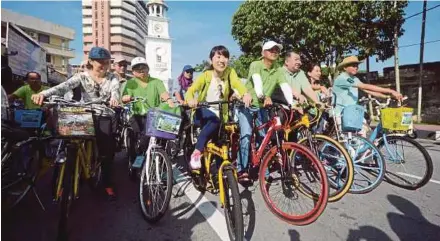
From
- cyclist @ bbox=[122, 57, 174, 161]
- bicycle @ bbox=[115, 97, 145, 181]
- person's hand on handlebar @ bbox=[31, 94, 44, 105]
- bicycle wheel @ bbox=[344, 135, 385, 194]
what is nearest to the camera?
person's hand on handlebar @ bbox=[31, 94, 44, 105]

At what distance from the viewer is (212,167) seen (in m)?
3.34

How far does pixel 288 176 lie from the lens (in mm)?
3264

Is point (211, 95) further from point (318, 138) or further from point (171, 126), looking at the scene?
point (318, 138)

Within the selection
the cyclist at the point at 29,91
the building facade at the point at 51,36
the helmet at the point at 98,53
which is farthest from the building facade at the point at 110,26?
the helmet at the point at 98,53

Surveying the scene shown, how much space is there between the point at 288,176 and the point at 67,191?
2.15 m

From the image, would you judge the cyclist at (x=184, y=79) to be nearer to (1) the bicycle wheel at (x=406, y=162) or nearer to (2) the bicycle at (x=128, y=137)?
(2) the bicycle at (x=128, y=137)

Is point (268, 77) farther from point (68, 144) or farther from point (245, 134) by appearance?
point (68, 144)

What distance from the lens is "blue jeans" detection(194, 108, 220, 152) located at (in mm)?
3295

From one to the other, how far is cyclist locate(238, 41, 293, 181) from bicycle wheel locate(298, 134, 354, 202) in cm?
58

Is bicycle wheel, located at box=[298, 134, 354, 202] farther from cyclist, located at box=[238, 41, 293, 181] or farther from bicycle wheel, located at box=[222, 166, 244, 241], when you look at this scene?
bicycle wheel, located at box=[222, 166, 244, 241]

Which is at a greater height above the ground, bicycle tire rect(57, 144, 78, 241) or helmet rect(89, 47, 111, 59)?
helmet rect(89, 47, 111, 59)

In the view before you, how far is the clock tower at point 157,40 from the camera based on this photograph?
70.9 m

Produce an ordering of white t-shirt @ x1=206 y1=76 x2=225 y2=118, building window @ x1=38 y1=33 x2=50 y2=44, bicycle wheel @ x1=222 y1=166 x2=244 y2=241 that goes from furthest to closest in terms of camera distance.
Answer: building window @ x1=38 y1=33 x2=50 y2=44
white t-shirt @ x1=206 y1=76 x2=225 y2=118
bicycle wheel @ x1=222 y1=166 x2=244 y2=241

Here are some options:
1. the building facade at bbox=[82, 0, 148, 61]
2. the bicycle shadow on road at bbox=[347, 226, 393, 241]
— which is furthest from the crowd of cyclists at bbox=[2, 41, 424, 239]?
the building facade at bbox=[82, 0, 148, 61]
